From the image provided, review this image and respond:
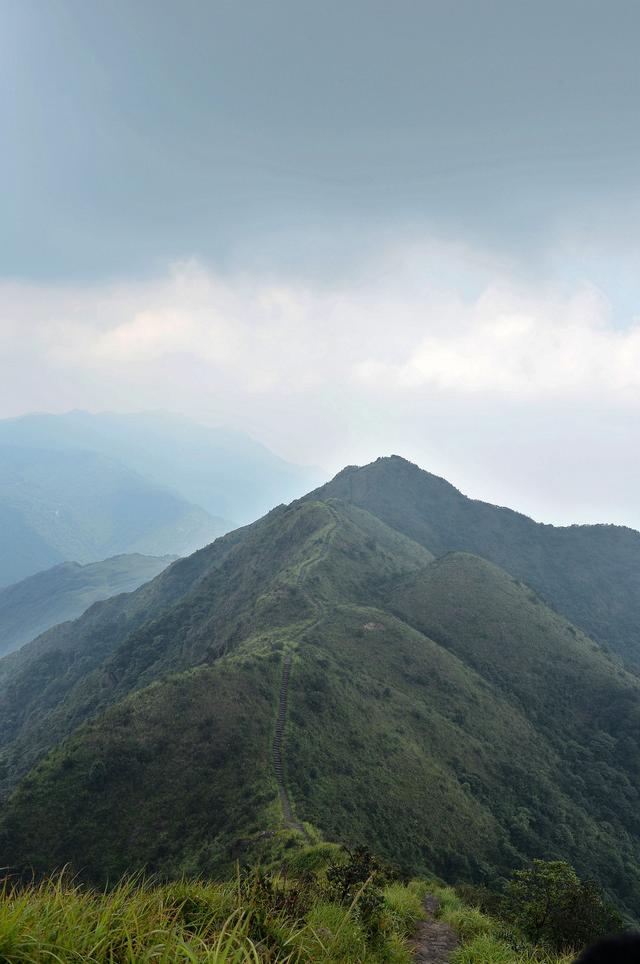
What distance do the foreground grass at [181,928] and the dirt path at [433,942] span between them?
235 cm

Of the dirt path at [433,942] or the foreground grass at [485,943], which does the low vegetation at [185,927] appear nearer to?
the dirt path at [433,942]

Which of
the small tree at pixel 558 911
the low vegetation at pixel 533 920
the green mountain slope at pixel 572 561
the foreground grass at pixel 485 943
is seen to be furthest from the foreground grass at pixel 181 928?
the green mountain slope at pixel 572 561

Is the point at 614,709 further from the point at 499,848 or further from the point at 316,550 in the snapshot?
the point at 316,550

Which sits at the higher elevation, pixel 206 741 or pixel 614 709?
pixel 614 709

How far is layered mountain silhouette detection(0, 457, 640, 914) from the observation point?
43312mm

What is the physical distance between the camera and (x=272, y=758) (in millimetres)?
49312

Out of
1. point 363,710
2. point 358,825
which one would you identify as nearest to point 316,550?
point 363,710

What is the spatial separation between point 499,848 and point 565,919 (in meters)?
40.3

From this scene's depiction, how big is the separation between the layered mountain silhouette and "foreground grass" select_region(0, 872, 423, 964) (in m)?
32.9

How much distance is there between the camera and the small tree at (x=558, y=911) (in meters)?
17.2

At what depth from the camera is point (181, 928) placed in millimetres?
6500

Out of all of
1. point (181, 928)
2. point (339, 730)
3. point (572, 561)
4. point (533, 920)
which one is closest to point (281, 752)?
point (339, 730)

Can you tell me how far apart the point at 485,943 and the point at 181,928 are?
959 centimetres

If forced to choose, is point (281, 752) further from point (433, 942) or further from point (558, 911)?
point (433, 942)
